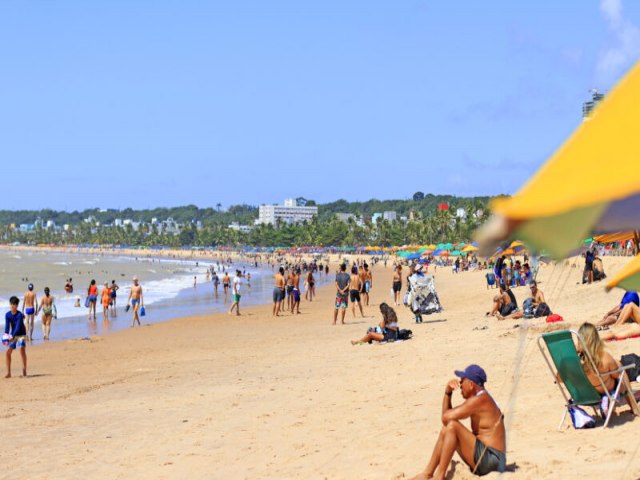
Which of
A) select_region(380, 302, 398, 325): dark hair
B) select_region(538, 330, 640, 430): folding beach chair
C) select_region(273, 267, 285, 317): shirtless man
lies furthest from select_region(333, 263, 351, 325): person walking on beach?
select_region(538, 330, 640, 430): folding beach chair

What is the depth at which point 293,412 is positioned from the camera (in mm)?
8922

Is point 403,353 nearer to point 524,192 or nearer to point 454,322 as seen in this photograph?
point 454,322

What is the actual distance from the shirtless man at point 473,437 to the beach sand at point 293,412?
0.21 meters

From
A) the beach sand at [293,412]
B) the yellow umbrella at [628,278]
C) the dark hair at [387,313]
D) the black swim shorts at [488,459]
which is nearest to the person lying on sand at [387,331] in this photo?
the dark hair at [387,313]

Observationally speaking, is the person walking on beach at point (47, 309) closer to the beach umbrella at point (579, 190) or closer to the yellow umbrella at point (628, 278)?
the yellow umbrella at point (628, 278)

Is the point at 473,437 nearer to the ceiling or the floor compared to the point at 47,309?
nearer to the ceiling

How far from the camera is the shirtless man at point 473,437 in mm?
5918

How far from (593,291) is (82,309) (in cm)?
1944

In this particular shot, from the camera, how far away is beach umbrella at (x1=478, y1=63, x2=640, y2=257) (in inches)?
73.5

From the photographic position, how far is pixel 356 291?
20.4m

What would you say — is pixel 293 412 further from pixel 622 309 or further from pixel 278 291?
pixel 278 291

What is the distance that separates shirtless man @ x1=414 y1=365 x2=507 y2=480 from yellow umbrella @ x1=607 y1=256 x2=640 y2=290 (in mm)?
2114

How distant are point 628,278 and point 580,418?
2.90 meters

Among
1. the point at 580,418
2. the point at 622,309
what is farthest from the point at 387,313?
the point at 580,418
